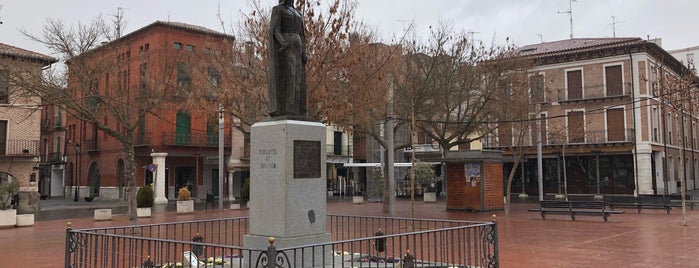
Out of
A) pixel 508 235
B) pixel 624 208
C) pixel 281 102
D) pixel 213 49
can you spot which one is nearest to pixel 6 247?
pixel 213 49

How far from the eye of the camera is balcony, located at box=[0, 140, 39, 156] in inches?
1371

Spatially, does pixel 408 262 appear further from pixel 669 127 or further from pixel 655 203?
pixel 669 127

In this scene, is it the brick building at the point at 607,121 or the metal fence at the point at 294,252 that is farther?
the brick building at the point at 607,121

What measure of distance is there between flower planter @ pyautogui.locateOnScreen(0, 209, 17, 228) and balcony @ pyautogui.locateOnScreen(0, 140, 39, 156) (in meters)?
14.3

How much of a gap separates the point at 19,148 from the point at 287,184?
33.6m

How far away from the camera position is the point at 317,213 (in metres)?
8.35

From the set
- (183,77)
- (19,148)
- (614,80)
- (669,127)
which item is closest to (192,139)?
(19,148)

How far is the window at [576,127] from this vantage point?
3838 cm

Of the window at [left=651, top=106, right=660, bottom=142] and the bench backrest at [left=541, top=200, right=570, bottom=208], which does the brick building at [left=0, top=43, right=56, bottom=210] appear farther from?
the window at [left=651, top=106, right=660, bottom=142]

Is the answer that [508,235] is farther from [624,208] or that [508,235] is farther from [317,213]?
[624,208]

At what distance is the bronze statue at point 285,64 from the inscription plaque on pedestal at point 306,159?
50 centimetres

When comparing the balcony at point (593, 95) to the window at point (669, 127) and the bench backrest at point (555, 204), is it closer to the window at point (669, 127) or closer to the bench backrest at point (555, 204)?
the window at point (669, 127)

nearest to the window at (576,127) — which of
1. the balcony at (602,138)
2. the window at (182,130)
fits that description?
the balcony at (602,138)

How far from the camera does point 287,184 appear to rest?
792 cm
